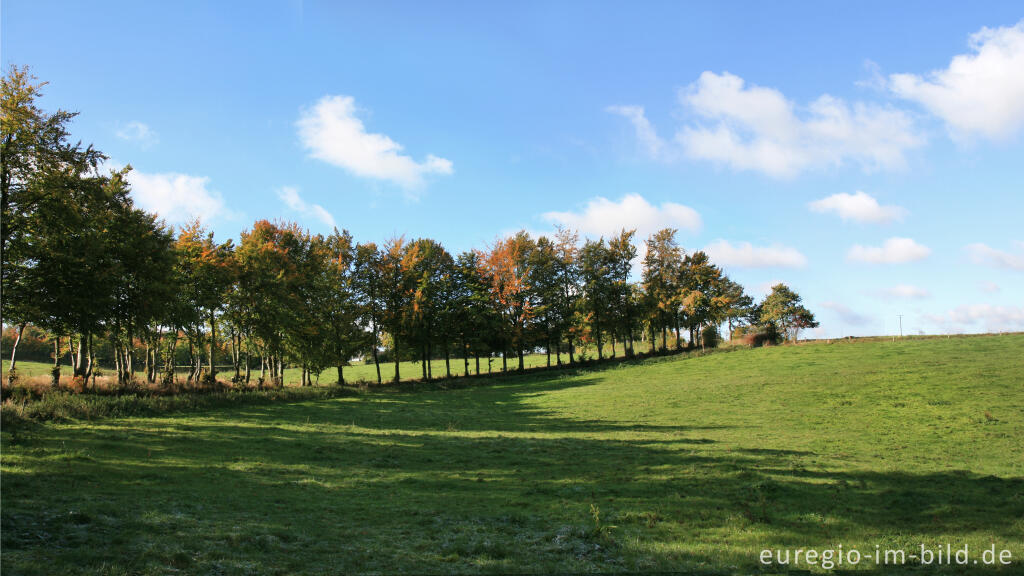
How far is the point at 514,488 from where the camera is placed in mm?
14188

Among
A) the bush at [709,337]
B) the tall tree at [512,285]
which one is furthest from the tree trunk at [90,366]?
the bush at [709,337]

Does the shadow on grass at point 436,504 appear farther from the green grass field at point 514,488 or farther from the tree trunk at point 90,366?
the tree trunk at point 90,366

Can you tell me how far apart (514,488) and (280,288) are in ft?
112

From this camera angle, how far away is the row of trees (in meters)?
23.3

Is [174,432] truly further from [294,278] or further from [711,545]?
[294,278]

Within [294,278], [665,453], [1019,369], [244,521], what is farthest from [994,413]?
[294,278]

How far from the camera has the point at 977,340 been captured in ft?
162

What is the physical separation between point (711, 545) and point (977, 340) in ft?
194

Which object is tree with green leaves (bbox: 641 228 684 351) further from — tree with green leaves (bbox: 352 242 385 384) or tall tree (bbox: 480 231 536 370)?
tree with green leaves (bbox: 352 242 385 384)

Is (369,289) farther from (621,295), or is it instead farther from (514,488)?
(514,488)

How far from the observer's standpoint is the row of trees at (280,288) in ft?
76.6

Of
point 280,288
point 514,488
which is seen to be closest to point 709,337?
point 280,288

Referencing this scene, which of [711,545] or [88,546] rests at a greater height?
[88,546]

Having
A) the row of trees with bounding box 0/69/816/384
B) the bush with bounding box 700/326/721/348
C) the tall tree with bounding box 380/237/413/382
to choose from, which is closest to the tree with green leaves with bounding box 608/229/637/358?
Answer: the row of trees with bounding box 0/69/816/384
